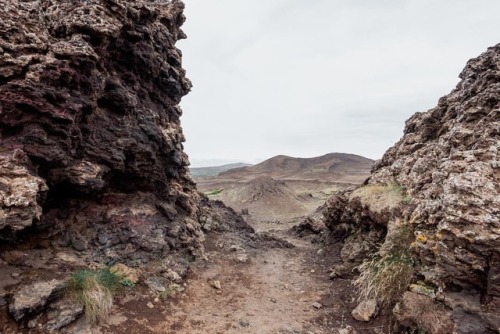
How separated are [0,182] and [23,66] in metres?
2.54

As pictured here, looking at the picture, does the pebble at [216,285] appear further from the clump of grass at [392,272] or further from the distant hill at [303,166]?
the distant hill at [303,166]

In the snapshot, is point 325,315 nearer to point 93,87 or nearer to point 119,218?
point 119,218

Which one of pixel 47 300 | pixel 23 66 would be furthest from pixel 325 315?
pixel 23 66

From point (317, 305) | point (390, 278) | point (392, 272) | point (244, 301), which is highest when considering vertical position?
point (392, 272)

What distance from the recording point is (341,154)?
298ft

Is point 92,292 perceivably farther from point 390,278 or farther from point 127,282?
point 390,278

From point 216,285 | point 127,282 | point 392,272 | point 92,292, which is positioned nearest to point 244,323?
Result: point 216,285

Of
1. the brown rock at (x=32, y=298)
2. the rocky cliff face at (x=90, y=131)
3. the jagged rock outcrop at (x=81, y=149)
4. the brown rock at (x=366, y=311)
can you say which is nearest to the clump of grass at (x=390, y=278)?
the brown rock at (x=366, y=311)

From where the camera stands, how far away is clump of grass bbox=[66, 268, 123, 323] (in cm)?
538

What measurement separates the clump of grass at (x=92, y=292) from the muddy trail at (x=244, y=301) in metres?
0.21

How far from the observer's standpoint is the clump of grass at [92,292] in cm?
538

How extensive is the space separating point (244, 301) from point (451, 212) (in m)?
4.69

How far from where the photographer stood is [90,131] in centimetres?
805

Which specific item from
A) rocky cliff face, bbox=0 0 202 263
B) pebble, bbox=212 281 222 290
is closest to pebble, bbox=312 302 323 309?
pebble, bbox=212 281 222 290
